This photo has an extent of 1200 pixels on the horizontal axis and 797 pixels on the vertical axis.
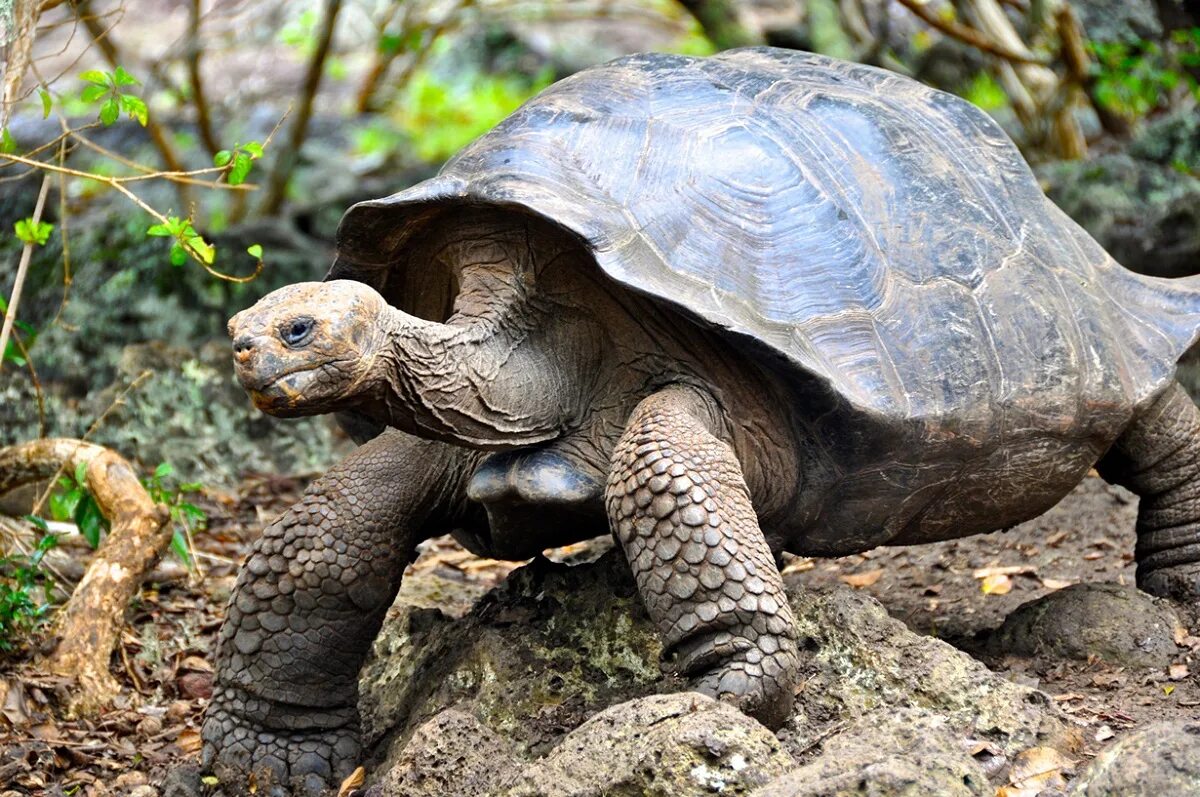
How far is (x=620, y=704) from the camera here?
10.0 feet

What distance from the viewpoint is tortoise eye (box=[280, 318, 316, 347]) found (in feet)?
10.2

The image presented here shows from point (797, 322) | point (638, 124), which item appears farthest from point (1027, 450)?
point (638, 124)

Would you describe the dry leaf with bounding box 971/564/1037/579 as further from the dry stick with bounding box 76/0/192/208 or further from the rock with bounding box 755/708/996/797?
the dry stick with bounding box 76/0/192/208

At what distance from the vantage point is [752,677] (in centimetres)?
322

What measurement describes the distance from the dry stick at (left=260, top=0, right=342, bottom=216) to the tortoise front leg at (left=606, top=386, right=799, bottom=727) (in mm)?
5759

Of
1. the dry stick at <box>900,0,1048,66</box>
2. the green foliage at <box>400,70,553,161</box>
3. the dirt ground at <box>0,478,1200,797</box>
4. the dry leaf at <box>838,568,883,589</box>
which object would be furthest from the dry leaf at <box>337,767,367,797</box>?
the green foliage at <box>400,70,553,161</box>

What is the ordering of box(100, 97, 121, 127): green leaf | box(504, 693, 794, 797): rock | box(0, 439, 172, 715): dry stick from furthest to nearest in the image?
box(0, 439, 172, 715): dry stick, box(100, 97, 121, 127): green leaf, box(504, 693, 794, 797): rock

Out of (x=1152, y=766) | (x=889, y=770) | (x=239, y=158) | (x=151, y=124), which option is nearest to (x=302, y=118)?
(x=151, y=124)

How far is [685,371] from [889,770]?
1477mm

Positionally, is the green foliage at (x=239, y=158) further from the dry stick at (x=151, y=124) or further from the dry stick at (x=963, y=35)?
the dry stick at (x=963, y=35)

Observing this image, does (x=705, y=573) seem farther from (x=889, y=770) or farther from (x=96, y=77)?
(x=96, y=77)

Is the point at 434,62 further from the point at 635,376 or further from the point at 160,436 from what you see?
the point at 635,376

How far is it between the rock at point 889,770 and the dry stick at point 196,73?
6380 millimetres

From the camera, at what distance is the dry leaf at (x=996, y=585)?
5.10m
